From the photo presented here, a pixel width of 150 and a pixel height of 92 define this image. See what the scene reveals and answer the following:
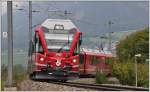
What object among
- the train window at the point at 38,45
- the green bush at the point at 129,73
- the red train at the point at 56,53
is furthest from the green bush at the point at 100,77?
the train window at the point at 38,45

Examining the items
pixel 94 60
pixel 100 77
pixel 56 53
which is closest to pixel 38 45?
pixel 56 53

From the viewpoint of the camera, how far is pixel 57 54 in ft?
61.0

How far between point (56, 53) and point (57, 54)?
2.4 inches

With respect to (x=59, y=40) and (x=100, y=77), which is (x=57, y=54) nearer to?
(x=59, y=40)

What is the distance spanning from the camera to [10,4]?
1210 cm

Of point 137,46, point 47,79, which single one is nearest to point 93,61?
point 47,79

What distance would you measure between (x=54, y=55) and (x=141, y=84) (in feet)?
26.1

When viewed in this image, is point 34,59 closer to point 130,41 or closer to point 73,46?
point 73,46

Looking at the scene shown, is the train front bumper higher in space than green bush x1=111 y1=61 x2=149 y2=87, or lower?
higher

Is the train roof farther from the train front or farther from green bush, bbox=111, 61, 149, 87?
green bush, bbox=111, 61, 149, 87

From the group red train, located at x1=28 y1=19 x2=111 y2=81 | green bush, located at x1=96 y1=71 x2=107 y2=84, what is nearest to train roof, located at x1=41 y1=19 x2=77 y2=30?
red train, located at x1=28 y1=19 x2=111 y2=81

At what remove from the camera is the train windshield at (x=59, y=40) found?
18609 mm

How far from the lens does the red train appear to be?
18422mm

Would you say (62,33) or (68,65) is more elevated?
(62,33)
